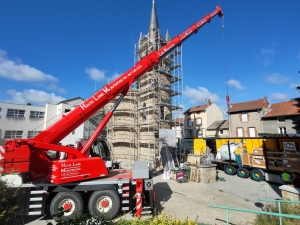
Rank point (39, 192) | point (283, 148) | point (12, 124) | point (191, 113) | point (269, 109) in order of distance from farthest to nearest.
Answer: point (191, 113) → point (269, 109) → point (12, 124) → point (283, 148) → point (39, 192)

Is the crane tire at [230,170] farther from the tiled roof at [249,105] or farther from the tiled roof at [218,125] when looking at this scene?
the tiled roof at [218,125]

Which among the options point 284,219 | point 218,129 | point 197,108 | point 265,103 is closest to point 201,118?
point 197,108

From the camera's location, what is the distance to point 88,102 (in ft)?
25.6

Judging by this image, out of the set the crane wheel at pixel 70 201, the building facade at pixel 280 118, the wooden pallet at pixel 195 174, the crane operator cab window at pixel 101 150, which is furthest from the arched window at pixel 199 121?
the crane wheel at pixel 70 201

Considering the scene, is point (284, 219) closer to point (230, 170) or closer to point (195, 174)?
point (195, 174)

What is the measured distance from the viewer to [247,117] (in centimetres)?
2861

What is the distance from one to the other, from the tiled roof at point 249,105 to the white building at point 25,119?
1014 inches

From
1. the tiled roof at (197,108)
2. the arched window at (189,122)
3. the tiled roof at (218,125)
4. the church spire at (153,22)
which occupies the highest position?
the church spire at (153,22)

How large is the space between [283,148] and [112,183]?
12838mm

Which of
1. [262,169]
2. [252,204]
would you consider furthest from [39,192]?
[262,169]

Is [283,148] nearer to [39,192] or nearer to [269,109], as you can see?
[39,192]

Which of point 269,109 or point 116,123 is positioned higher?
point 269,109

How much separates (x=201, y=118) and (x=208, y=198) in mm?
27953

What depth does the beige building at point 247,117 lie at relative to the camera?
27250 mm
